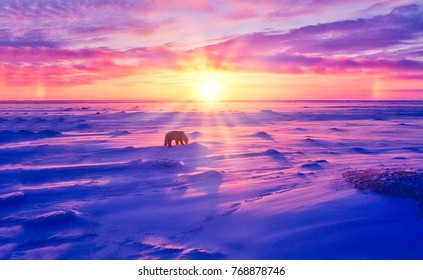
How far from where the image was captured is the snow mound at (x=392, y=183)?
5613mm

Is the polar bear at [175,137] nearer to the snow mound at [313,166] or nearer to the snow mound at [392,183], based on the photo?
the snow mound at [313,166]

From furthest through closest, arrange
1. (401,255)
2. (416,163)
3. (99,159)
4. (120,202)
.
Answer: (99,159), (416,163), (120,202), (401,255)

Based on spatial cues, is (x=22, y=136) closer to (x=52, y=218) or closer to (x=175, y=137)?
(x=175, y=137)

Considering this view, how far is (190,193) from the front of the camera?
706 centimetres

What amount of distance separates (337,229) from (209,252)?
161 cm

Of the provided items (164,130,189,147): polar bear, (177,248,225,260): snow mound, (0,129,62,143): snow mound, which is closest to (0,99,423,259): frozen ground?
(177,248,225,260): snow mound

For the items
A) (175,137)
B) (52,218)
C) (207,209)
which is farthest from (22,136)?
(207,209)

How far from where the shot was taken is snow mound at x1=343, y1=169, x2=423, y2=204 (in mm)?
5613

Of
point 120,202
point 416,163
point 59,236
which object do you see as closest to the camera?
point 59,236

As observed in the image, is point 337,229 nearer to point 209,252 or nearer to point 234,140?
point 209,252

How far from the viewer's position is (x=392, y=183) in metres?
Result: 5.98

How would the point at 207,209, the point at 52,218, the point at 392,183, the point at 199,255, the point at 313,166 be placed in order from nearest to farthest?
the point at 199,255, the point at 52,218, the point at 392,183, the point at 207,209, the point at 313,166

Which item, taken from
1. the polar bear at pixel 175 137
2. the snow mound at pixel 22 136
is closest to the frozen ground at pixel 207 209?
the polar bear at pixel 175 137
